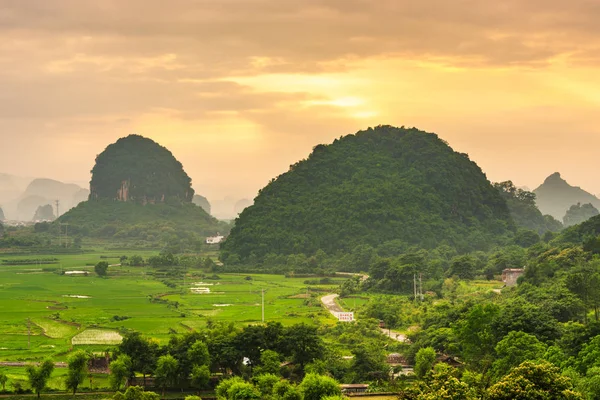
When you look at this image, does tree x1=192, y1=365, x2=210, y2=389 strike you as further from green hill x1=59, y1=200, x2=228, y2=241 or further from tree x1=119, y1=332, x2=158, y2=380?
green hill x1=59, y1=200, x2=228, y2=241

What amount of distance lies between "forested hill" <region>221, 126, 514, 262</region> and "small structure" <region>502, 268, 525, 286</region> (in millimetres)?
20930

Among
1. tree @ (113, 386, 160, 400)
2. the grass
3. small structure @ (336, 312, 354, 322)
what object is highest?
small structure @ (336, 312, 354, 322)

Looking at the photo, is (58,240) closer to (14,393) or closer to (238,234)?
(238,234)

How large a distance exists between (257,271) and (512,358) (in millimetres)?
44169

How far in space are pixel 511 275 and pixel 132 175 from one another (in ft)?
249

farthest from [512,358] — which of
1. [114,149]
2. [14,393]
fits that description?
[114,149]

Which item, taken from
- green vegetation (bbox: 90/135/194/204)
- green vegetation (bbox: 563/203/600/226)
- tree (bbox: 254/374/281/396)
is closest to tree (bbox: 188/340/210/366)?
tree (bbox: 254/374/281/396)

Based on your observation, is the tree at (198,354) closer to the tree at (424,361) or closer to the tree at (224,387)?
the tree at (224,387)

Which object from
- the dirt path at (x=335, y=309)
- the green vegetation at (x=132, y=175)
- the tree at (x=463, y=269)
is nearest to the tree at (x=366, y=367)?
the dirt path at (x=335, y=309)

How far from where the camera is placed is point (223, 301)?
48344 mm

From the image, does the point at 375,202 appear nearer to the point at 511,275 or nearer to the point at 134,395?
the point at 511,275

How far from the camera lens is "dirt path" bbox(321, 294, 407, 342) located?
36406 mm

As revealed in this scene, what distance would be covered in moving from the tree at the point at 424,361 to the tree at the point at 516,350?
258 cm

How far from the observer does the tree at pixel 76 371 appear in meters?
26.0
